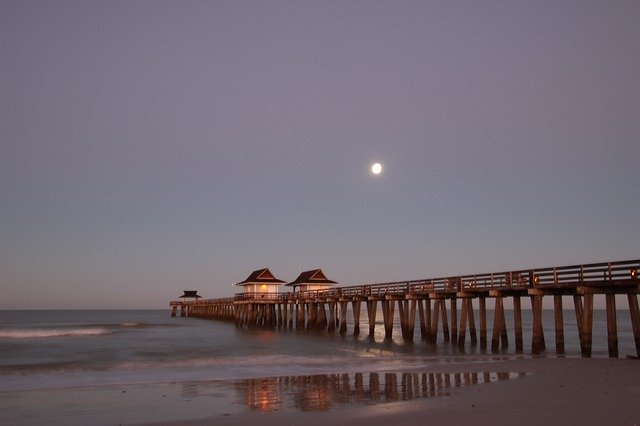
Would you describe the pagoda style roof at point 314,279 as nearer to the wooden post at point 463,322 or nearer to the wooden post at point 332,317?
the wooden post at point 332,317

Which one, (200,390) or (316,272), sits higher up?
(316,272)

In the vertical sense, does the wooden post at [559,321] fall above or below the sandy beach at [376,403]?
above

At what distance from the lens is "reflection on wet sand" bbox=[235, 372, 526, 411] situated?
11273mm

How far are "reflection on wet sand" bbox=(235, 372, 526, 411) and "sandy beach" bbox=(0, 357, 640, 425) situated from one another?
4cm

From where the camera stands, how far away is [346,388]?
13.3m

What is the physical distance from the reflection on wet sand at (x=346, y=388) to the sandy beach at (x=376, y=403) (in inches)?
1.8

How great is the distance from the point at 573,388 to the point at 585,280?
764 cm

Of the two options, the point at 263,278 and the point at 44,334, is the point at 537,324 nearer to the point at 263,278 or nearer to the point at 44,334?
Answer: the point at 263,278

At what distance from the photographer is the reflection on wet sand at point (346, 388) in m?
11.3

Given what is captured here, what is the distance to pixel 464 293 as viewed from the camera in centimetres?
2423

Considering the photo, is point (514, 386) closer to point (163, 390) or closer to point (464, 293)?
point (163, 390)

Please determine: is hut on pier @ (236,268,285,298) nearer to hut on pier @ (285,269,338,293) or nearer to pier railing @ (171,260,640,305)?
hut on pier @ (285,269,338,293)

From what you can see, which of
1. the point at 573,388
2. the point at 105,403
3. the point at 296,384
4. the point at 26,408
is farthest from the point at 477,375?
the point at 26,408

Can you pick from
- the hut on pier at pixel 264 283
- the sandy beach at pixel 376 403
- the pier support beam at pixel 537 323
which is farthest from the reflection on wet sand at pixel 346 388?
the hut on pier at pixel 264 283
